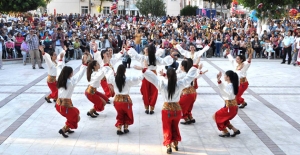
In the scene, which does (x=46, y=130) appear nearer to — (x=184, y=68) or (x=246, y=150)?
(x=184, y=68)

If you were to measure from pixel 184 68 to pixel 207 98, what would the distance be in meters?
3.18

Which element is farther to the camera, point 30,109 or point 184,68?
point 30,109

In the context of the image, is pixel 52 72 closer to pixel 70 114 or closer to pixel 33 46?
pixel 70 114

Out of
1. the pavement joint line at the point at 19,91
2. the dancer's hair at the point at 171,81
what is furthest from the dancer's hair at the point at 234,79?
the pavement joint line at the point at 19,91

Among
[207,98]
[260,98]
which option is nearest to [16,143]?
[207,98]

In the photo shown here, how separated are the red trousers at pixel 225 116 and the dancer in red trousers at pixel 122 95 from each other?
1719 millimetres

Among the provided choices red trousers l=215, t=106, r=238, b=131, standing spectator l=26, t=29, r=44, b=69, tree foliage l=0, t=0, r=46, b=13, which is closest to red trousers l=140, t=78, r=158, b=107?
red trousers l=215, t=106, r=238, b=131

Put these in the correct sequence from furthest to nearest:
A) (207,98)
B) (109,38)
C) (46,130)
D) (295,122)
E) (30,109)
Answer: (109,38)
(207,98)
(30,109)
(295,122)
(46,130)

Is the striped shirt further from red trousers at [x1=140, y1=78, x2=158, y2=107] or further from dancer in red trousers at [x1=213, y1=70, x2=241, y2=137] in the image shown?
dancer in red trousers at [x1=213, y1=70, x2=241, y2=137]

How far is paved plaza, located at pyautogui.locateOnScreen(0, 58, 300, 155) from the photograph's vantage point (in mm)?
7340

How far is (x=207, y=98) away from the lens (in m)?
11.5

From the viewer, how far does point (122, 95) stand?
25.5 ft

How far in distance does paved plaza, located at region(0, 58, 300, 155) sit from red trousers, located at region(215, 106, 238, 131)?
289 millimetres

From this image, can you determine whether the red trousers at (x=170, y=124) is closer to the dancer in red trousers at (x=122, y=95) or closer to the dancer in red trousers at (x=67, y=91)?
the dancer in red trousers at (x=122, y=95)
